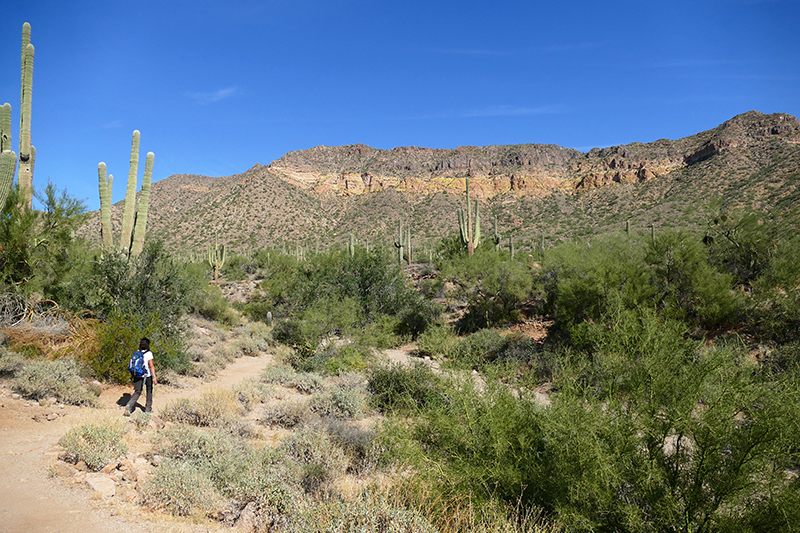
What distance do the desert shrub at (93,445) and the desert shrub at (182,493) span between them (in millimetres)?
930

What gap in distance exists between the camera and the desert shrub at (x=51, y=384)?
23.6 feet

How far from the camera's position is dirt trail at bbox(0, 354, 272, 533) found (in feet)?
13.0

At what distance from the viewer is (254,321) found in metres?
22.5

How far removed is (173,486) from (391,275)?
54.3 feet

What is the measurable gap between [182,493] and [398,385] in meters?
5.22

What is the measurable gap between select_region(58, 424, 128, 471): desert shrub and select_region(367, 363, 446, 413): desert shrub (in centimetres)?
425

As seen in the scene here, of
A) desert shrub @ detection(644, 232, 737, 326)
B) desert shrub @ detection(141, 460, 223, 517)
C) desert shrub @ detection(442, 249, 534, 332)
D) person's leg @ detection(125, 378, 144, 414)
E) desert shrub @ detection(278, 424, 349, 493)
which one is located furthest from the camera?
desert shrub @ detection(442, 249, 534, 332)

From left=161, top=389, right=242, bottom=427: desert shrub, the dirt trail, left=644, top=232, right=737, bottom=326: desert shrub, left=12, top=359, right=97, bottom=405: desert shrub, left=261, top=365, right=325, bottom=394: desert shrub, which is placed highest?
left=644, top=232, right=737, bottom=326: desert shrub

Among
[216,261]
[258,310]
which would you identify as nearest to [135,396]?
[258,310]

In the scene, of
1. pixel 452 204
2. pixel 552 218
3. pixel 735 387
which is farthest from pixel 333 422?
pixel 452 204

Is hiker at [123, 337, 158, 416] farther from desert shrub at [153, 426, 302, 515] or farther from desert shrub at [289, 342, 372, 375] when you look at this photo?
desert shrub at [289, 342, 372, 375]

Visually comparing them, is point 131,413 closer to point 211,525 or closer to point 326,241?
point 211,525

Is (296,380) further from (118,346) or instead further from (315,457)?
(315,457)

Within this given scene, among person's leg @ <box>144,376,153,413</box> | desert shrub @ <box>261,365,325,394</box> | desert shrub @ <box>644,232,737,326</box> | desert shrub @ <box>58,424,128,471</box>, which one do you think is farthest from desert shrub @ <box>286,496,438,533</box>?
desert shrub @ <box>644,232,737,326</box>
